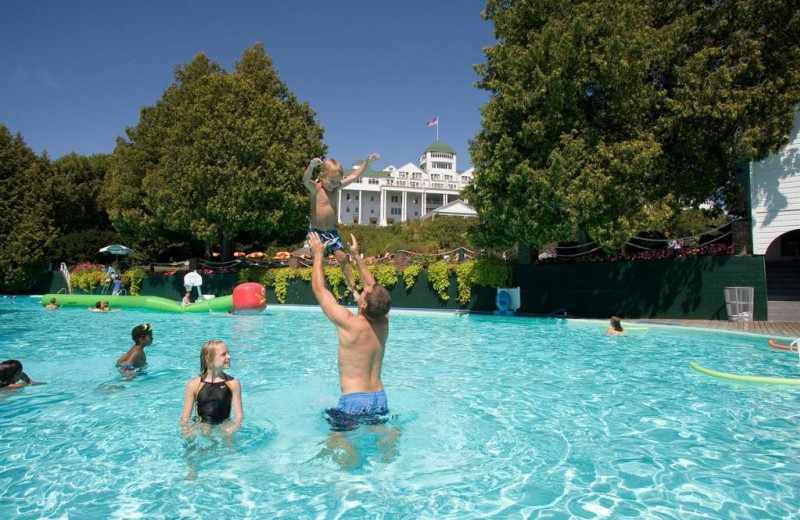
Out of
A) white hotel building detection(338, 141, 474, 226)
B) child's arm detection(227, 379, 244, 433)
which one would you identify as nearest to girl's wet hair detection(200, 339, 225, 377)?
child's arm detection(227, 379, 244, 433)

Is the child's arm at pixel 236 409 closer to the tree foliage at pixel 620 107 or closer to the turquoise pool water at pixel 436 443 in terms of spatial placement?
the turquoise pool water at pixel 436 443

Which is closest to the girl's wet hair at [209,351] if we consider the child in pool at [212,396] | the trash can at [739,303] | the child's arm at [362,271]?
the child in pool at [212,396]

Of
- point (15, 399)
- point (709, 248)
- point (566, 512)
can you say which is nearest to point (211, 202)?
point (15, 399)

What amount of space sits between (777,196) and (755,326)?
15.5 ft

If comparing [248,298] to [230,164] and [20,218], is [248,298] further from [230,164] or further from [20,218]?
[20,218]

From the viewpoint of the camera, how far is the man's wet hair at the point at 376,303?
4.62m

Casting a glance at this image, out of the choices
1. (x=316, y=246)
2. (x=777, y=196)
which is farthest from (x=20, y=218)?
(x=777, y=196)

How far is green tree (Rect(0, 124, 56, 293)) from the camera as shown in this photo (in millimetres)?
28531

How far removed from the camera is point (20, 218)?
29.4m

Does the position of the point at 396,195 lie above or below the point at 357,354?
above

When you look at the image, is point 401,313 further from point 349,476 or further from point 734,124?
point 349,476

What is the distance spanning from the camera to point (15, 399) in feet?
23.2

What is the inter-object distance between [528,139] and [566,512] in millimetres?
13561

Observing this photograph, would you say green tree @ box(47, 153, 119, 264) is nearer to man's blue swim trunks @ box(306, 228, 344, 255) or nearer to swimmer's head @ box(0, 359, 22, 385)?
swimmer's head @ box(0, 359, 22, 385)
